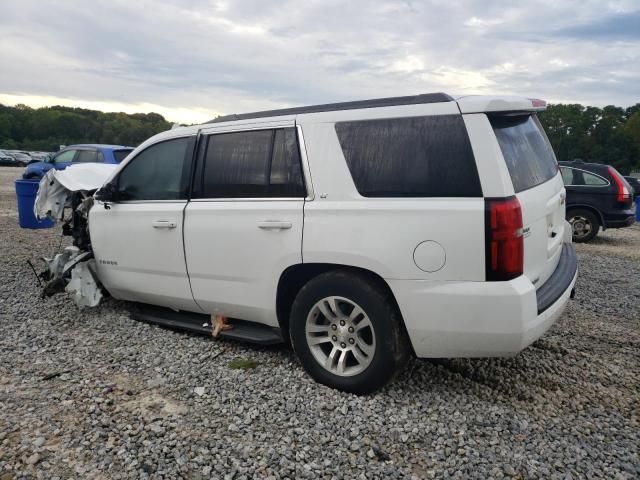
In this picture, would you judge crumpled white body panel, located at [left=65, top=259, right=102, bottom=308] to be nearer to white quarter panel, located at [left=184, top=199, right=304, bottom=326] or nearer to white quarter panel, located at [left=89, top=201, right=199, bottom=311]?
white quarter panel, located at [left=89, top=201, right=199, bottom=311]

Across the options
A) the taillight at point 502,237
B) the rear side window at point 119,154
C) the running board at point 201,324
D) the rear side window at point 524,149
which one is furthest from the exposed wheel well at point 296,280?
the rear side window at point 119,154

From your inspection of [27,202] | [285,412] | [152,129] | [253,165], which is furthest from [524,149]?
[152,129]

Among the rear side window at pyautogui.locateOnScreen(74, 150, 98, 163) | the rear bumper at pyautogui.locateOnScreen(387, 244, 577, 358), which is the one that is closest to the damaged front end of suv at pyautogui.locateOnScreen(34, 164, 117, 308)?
the rear bumper at pyautogui.locateOnScreen(387, 244, 577, 358)

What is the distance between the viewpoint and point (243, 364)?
394 cm

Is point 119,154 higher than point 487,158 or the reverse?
higher

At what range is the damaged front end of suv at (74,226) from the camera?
5.05 m

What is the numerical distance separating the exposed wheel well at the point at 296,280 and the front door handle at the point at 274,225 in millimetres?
275

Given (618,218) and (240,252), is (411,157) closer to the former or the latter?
(240,252)

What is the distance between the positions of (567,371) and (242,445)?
2476mm

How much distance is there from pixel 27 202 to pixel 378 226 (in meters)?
8.94

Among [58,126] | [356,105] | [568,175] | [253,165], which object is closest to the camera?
[356,105]

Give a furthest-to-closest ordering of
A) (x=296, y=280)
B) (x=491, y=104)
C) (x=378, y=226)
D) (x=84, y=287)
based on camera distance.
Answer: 1. (x=84, y=287)
2. (x=296, y=280)
3. (x=378, y=226)
4. (x=491, y=104)

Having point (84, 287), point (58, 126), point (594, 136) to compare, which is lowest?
point (84, 287)

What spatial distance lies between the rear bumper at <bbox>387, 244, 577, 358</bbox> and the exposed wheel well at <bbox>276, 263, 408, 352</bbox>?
0.54 feet
